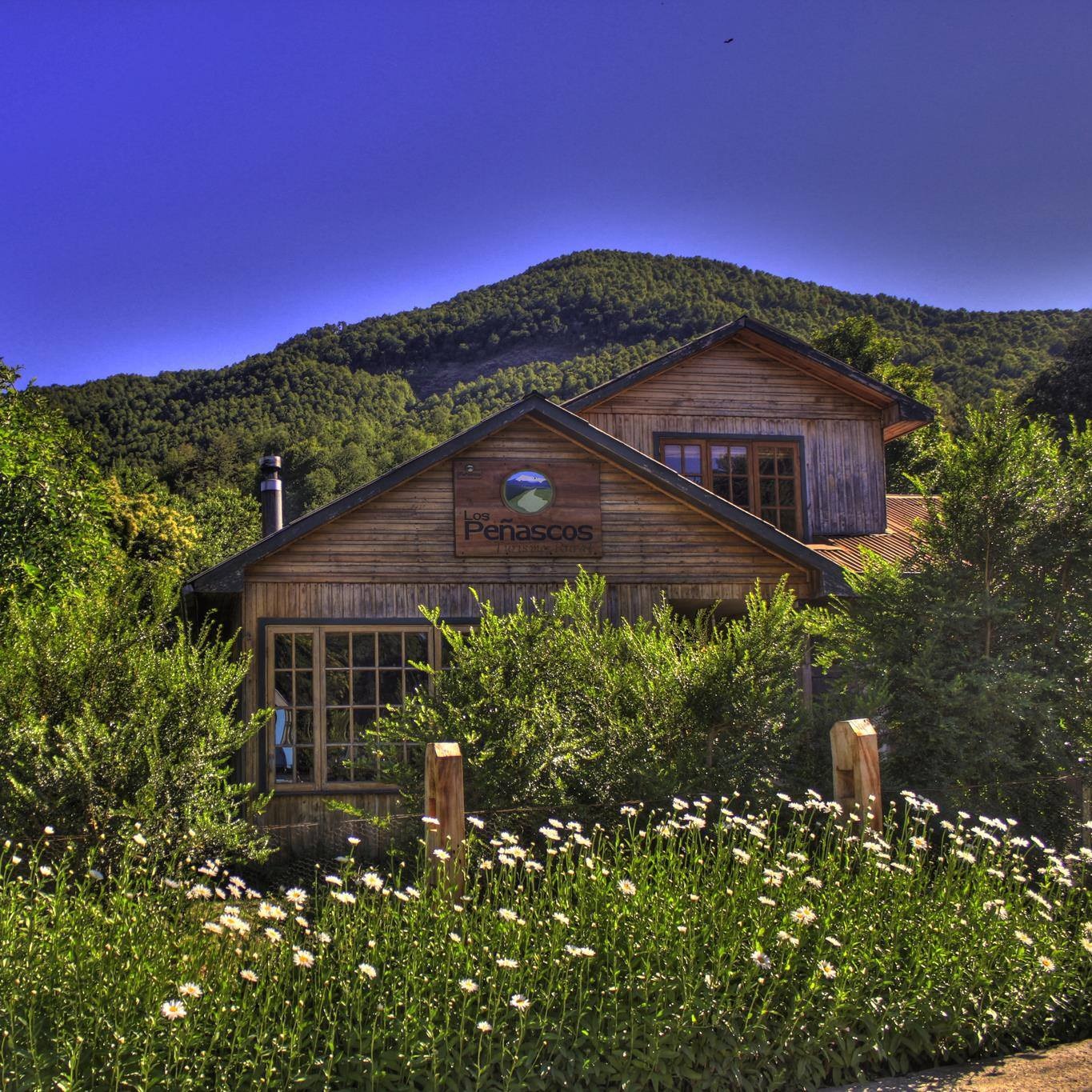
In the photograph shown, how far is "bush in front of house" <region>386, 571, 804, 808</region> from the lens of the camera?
7.10 m

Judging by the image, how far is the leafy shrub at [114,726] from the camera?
7102 mm

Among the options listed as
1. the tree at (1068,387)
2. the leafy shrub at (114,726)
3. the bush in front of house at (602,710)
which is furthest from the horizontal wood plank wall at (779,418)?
the tree at (1068,387)

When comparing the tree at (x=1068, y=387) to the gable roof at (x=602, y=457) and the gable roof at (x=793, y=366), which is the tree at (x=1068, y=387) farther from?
the gable roof at (x=602, y=457)

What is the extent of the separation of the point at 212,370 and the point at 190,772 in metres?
53.7

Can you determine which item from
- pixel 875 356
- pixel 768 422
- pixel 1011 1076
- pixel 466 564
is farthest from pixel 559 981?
pixel 875 356

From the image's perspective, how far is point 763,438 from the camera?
15.9 m

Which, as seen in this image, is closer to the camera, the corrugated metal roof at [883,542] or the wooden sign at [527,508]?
the wooden sign at [527,508]

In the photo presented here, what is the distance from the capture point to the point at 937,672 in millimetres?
7867

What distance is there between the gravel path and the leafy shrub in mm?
4430

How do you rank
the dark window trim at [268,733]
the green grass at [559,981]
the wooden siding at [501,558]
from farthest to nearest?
the wooden siding at [501,558] < the dark window trim at [268,733] < the green grass at [559,981]

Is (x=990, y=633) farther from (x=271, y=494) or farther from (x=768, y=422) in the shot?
(x=271, y=494)

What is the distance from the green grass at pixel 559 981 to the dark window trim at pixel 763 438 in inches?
414

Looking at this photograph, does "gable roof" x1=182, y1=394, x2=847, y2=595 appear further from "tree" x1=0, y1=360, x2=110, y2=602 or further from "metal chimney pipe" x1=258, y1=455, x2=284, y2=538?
"metal chimney pipe" x1=258, y1=455, x2=284, y2=538

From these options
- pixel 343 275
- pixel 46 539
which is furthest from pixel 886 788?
pixel 343 275
